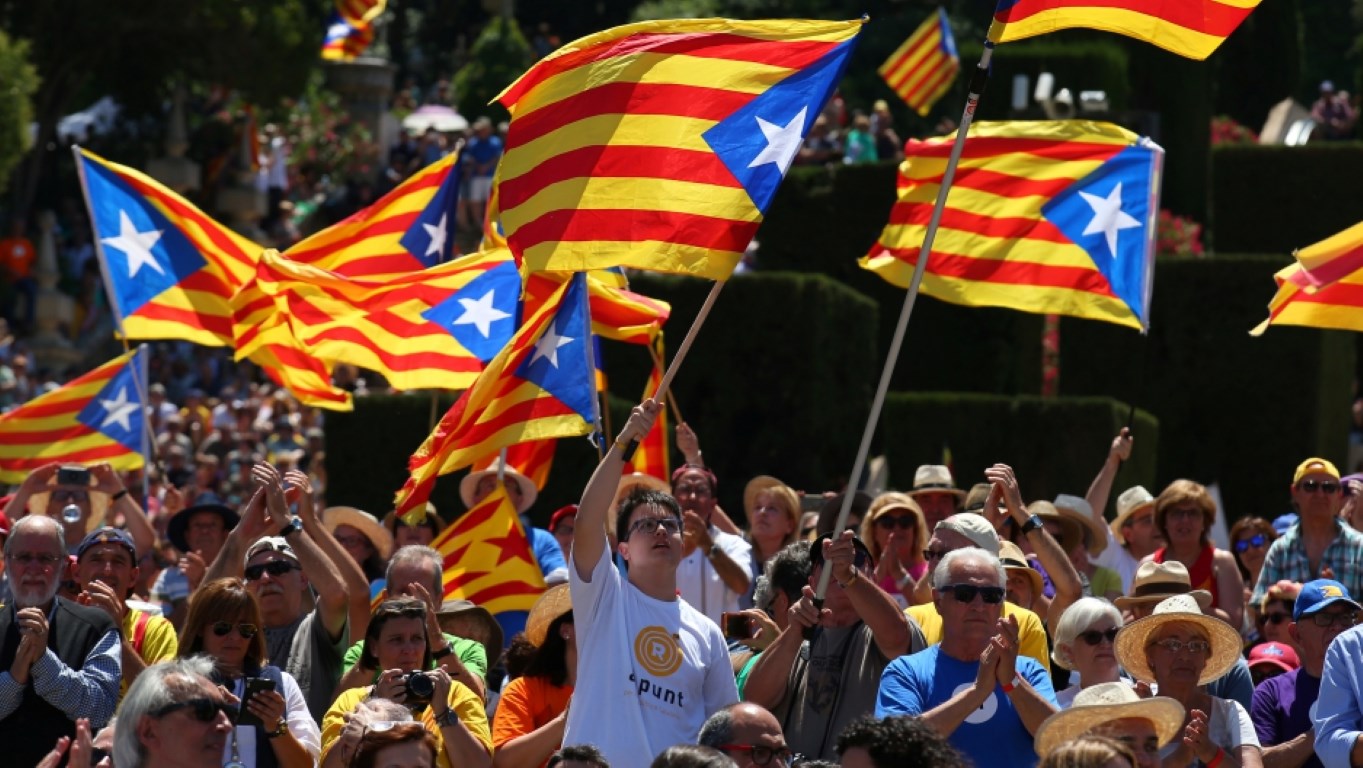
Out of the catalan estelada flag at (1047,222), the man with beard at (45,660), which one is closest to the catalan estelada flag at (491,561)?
the catalan estelada flag at (1047,222)

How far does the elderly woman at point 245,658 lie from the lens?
8367 millimetres

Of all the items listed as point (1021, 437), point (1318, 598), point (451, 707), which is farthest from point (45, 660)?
point (1021, 437)

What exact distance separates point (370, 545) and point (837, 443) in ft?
32.3

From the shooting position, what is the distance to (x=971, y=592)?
317 inches

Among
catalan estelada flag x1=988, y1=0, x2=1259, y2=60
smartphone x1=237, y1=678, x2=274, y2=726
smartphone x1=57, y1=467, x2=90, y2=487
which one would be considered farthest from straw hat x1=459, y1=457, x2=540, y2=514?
smartphone x1=237, y1=678, x2=274, y2=726

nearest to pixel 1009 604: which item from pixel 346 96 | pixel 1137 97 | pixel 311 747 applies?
pixel 311 747

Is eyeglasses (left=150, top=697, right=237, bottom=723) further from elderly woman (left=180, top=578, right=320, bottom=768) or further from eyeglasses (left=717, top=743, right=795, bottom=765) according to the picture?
elderly woman (left=180, top=578, right=320, bottom=768)

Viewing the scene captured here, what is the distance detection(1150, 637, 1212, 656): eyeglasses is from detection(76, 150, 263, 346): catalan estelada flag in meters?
7.45

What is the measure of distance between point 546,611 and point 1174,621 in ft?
7.57

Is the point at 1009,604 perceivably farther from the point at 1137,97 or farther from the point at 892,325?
the point at 1137,97

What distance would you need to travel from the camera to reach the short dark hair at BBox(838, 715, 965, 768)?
675cm

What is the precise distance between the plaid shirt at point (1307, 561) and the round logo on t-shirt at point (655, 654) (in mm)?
3642

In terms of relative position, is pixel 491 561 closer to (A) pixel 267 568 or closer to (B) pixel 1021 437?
(A) pixel 267 568

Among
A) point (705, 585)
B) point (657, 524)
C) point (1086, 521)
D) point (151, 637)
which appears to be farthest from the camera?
point (1086, 521)
